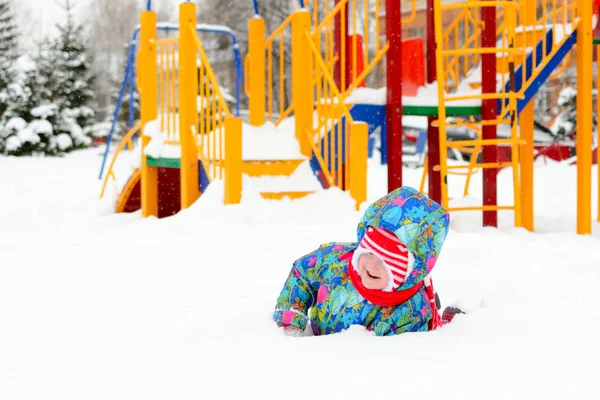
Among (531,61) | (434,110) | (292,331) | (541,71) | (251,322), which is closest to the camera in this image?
(292,331)

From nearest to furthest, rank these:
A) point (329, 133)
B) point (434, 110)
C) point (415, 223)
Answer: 1. point (415, 223)
2. point (434, 110)
3. point (329, 133)

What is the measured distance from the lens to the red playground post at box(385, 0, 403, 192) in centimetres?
695

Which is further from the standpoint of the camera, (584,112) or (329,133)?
(329,133)

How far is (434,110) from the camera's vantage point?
7207mm

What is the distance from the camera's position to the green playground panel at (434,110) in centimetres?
716

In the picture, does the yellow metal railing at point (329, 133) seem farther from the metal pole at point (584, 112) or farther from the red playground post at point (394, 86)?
the metal pole at point (584, 112)

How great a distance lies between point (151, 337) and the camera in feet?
9.04

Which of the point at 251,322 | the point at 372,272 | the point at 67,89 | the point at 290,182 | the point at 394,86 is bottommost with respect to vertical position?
the point at 251,322

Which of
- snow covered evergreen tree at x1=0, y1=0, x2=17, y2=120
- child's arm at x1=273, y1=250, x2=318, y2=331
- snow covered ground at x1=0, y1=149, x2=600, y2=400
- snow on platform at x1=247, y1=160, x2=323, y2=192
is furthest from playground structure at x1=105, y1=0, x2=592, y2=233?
snow covered evergreen tree at x1=0, y1=0, x2=17, y2=120

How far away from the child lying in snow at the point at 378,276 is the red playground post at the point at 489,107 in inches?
187

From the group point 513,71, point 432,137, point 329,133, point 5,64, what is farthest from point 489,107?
point 5,64

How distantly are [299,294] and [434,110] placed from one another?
4.93 metres

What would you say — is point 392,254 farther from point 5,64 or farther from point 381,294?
point 5,64

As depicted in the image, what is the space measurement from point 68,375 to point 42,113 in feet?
64.4
